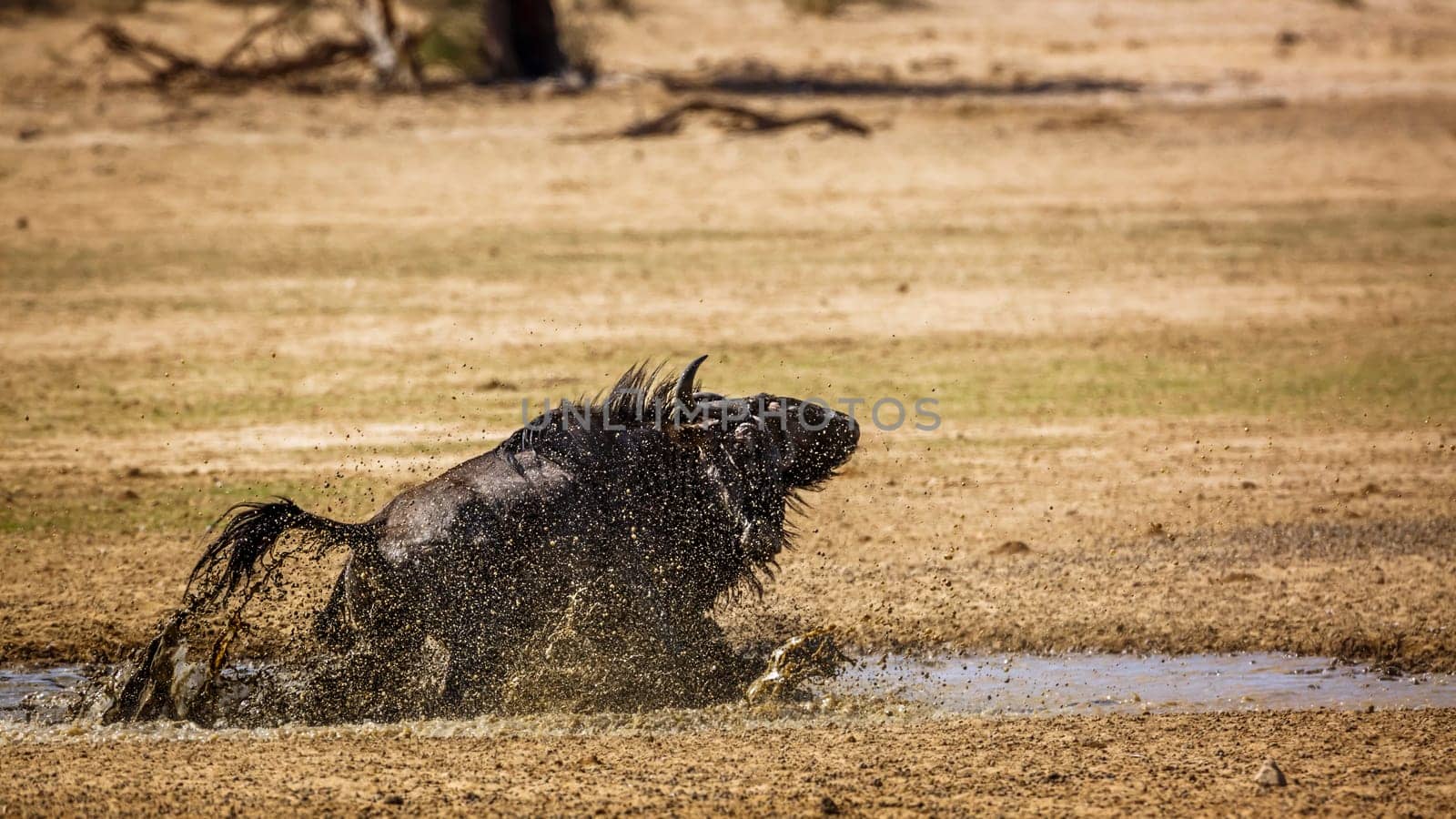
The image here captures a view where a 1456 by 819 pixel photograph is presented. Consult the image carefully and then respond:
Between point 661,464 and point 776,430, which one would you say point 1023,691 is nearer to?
point 776,430

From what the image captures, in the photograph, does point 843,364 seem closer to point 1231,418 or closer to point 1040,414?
point 1040,414

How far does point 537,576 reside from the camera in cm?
550

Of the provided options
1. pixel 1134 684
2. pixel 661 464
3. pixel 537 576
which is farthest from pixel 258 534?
pixel 1134 684

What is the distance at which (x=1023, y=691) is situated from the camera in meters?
5.99

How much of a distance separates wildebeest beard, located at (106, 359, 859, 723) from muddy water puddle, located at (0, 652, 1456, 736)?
6.0 inches

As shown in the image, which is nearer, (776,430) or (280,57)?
(776,430)

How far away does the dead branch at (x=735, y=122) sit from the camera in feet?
54.8

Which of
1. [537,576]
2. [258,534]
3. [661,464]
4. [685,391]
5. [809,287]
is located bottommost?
[809,287]

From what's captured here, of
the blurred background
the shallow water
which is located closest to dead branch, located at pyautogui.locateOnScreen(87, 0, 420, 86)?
the blurred background

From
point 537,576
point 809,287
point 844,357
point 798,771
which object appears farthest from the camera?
point 809,287

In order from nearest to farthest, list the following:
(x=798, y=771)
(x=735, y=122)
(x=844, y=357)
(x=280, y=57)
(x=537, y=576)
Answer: (x=798, y=771), (x=537, y=576), (x=844, y=357), (x=735, y=122), (x=280, y=57)

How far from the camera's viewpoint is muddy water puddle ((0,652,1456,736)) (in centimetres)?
557

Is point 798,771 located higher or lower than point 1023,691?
higher

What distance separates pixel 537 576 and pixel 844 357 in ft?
17.0
